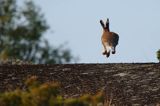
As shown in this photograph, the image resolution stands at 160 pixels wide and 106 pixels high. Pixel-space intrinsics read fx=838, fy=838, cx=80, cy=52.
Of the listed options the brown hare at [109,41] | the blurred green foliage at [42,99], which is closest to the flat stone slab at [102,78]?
the brown hare at [109,41]

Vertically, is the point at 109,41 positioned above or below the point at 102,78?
above

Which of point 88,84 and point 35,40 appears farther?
point 35,40

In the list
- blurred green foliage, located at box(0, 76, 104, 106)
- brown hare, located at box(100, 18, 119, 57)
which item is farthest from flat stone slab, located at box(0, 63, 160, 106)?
blurred green foliage, located at box(0, 76, 104, 106)

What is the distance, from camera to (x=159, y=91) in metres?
11.4

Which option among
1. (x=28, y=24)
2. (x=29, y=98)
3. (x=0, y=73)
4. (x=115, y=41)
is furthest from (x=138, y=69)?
(x=28, y=24)

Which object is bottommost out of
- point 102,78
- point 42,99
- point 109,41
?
point 42,99

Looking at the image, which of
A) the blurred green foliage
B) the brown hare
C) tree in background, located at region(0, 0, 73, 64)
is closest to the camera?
the blurred green foliage

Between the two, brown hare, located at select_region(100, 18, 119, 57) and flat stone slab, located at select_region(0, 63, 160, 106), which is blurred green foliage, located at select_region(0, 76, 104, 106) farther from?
brown hare, located at select_region(100, 18, 119, 57)

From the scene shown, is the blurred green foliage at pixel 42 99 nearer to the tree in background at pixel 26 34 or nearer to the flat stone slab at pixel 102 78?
the flat stone slab at pixel 102 78

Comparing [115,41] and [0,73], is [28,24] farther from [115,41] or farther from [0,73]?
[0,73]

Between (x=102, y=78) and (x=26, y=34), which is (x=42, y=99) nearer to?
(x=102, y=78)

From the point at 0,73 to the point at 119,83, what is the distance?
6.08ft

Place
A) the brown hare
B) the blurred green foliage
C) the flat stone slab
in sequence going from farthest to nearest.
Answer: the brown hare, the flat stone slab, the blurred green foliage

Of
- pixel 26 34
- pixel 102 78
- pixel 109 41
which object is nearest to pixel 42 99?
pixel 102 78
